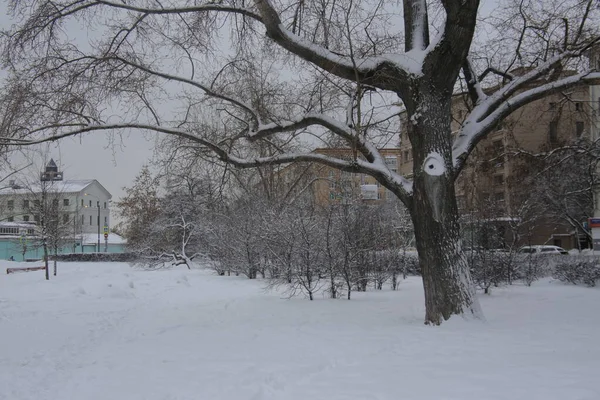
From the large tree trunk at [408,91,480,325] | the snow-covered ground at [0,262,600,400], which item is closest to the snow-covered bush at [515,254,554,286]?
the snow-covered ground at [0,262,600,400]

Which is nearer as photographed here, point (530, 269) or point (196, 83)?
point (196, 83)

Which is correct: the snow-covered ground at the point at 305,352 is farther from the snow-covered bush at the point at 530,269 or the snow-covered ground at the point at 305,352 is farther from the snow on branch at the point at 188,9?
the snow on branch at the point at 188,9

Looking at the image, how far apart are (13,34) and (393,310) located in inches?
345

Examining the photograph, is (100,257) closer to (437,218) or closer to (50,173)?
(50,173)

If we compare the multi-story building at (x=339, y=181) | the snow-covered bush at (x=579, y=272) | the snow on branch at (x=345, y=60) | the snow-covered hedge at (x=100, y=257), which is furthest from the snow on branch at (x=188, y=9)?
the snow-covered hedge at (x=100, y=257)

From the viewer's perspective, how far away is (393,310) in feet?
32.0

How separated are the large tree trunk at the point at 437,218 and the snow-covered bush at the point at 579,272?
866 centimetres

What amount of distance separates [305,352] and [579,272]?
Answer: 11.8m

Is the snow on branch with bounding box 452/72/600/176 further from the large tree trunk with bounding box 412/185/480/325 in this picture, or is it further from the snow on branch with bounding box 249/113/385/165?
the snow on branch with bounding box 249/113/385/165

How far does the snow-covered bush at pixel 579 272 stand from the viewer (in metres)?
14.4

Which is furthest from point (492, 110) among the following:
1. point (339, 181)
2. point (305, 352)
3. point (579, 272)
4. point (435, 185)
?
point (579, 272)

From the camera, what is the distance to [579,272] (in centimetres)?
1466

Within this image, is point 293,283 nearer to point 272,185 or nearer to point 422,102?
point 422,102

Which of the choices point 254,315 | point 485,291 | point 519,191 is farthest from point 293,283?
point 519,191
